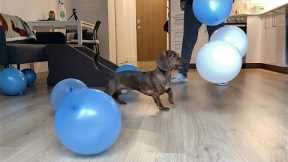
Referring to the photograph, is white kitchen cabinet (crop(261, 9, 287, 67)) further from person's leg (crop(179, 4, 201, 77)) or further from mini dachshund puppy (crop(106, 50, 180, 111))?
mini dachshund puppy (crop(106, 50, 180, 111))

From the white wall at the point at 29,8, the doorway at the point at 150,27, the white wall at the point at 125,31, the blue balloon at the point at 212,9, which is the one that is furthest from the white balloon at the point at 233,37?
the doorway at the point at 150,27

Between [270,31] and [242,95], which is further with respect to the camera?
[270,31]

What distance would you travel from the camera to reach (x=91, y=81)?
3121 millimetres

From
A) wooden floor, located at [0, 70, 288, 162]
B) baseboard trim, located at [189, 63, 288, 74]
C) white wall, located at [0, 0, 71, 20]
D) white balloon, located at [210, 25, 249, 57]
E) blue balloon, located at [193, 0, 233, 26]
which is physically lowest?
baseboard trim, located at [189, 63, 288, 74]

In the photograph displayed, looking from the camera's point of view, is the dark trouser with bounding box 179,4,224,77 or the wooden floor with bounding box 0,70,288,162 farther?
the dark trouser with bounding box 179,4,224,77

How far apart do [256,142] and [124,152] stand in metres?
0.51

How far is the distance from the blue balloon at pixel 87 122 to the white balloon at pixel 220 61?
3.27 feet

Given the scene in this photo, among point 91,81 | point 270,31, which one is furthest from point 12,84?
point 270,31

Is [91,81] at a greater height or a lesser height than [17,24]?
lesser

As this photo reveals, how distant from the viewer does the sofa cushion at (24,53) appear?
2.87 meters

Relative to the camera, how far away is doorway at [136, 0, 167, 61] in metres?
9.91

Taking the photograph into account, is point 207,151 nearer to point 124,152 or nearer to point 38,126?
point 124,152

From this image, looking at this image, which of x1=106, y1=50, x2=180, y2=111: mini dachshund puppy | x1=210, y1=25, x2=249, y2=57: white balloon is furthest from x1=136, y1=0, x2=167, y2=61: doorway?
x1=106, y1=50, x2=180, y2=111: mini dachshund puppy

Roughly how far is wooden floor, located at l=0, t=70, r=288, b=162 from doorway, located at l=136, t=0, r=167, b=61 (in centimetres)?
770
